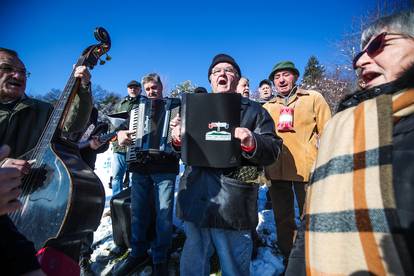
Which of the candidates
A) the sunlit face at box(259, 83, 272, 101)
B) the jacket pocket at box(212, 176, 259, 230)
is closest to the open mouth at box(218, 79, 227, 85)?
the jacket pocket at box(212, 176, 259, 230)

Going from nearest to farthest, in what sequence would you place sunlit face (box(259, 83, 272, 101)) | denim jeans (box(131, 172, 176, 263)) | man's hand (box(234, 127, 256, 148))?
man's hand (box(234, 127, 256, 148))
denim jeans (box(131, 172, 176, 263))
sunlit face (box(259, 83, 272, 101))

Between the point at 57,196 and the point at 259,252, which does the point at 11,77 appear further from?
the point at 259,252

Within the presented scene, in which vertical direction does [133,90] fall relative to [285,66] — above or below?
above

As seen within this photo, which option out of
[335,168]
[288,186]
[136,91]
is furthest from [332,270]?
[136,91]

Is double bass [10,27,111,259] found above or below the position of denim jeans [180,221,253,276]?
above

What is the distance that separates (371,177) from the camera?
86 centimetres

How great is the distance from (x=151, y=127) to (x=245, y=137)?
1462 millimetres

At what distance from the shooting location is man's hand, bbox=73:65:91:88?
2339 millimetres

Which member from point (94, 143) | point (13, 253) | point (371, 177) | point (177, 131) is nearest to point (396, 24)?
point (371, 177)

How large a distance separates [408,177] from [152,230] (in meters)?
2.92

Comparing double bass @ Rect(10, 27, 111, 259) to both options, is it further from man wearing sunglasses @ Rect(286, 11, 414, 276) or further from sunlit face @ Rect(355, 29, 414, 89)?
sunlit face @ Rect(355, 29, 414, 89)

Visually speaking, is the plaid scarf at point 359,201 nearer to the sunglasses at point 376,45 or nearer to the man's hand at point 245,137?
the sunglasses at point 376,45

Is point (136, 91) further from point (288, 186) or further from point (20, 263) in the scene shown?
point (20, 263)

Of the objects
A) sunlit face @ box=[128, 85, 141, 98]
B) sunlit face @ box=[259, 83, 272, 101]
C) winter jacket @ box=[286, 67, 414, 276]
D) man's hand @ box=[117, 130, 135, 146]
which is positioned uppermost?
sunlit face @ box=[259, 83, 272, 101]
